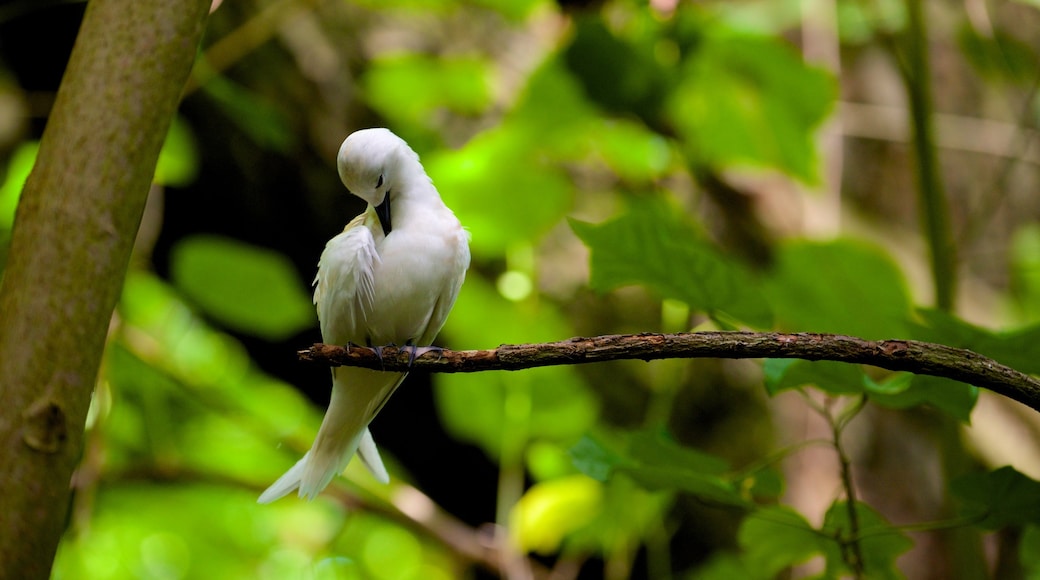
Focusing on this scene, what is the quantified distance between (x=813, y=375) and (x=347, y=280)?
0.54 meters

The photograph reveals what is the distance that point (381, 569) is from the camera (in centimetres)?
241

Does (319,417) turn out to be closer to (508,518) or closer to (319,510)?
(319,510)

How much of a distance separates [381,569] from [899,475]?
143 centimetres

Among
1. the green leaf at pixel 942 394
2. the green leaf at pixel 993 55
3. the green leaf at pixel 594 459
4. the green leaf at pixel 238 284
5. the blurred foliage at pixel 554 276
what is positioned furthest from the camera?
the green leaf at pixel 993 55

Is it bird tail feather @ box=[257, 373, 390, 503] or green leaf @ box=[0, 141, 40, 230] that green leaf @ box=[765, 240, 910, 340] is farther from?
green leaf @ box=[0, 141, 40, 230]

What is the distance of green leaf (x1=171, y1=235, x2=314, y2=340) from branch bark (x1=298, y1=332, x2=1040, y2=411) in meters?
0.99

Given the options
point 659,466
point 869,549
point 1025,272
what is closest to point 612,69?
point 659,466

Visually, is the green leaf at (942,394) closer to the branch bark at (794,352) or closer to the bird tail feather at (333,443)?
the branch bark at (794,352)

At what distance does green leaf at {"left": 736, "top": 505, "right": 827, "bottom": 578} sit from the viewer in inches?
37.5

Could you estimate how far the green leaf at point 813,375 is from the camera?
816 millimetres

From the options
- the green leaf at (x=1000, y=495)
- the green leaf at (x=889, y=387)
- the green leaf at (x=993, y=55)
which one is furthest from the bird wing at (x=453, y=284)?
the green leaf at (x=993, y=55)

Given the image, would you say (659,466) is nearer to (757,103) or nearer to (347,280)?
(347,280)

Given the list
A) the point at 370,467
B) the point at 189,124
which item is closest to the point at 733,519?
the point at 370,467

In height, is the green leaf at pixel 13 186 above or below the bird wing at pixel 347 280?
above
